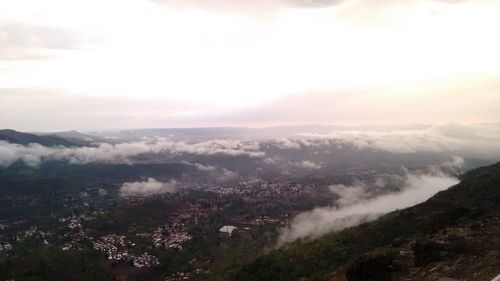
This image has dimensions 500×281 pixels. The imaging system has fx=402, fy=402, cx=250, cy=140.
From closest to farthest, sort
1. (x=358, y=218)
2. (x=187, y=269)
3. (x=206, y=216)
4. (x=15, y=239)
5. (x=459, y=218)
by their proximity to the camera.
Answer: (x=459, y=218), (x=187, y=269), (x=358, y=218), (x=15, y=239), (x=206, y=216)

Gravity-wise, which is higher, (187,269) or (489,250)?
(489,250)

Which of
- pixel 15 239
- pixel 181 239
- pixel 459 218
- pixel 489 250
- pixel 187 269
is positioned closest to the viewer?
pixel 489 250

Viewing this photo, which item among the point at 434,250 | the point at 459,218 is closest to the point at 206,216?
the point at 459,218

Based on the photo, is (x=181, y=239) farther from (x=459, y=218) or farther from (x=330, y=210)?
(x=459, y=218)

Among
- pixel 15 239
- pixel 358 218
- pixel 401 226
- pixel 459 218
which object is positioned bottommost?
pixel 15 239

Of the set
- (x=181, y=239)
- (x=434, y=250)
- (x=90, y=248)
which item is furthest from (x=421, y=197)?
(x=434, y=250)

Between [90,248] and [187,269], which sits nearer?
[187,269]
